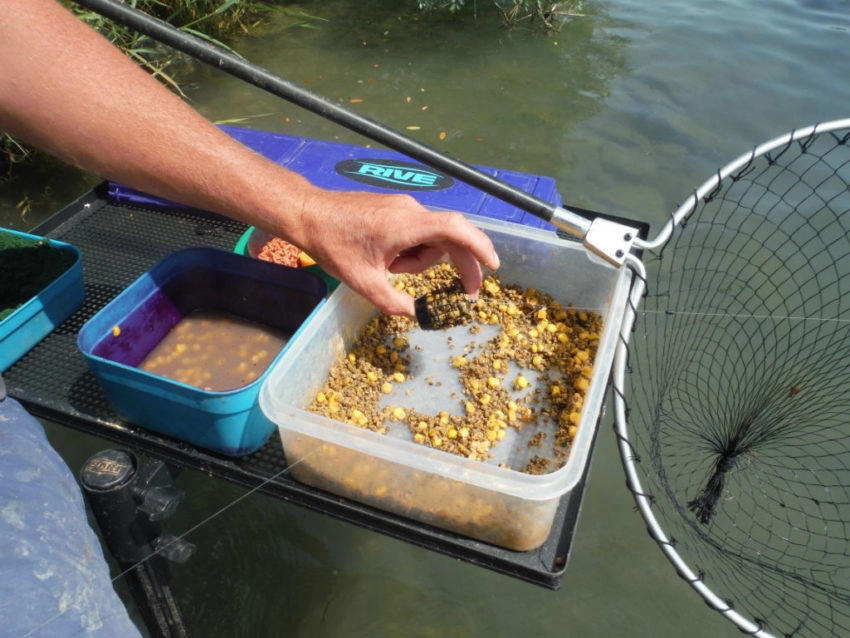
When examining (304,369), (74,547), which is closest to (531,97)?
(304,369)

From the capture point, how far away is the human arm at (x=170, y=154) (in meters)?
1.17

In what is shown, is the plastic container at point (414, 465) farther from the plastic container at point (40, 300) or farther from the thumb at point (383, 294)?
the plastic container at point (40, 300)

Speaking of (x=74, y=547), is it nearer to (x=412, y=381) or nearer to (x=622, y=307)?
(x=412, y=381)

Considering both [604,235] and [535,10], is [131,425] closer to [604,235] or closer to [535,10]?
[604,235]

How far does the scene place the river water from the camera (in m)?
1.81

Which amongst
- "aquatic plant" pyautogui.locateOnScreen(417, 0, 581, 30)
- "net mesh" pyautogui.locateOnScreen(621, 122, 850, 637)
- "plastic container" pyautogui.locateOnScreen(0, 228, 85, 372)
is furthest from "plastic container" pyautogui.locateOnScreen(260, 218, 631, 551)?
"aquatic plant" pyautogui.locateOnScreen(417, 0, 581, 30)

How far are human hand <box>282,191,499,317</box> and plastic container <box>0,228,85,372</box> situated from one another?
2.16 ft

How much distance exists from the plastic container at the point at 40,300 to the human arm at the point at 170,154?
38cm

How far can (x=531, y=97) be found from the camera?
3795mm

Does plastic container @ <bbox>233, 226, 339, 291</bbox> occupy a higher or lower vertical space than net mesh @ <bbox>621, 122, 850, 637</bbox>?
higher

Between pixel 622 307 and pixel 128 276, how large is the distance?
1237 millimetres

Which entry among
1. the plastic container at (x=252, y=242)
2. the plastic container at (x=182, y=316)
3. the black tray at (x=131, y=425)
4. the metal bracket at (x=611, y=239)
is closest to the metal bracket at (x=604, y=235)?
the metal bracket at (x=611, y=239)

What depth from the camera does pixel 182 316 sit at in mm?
1564

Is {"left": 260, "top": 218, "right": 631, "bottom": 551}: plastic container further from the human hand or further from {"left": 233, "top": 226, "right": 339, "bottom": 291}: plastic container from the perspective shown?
{"left": 233, "top": 226, "right": 339, "bottom": 291}: plastic container
